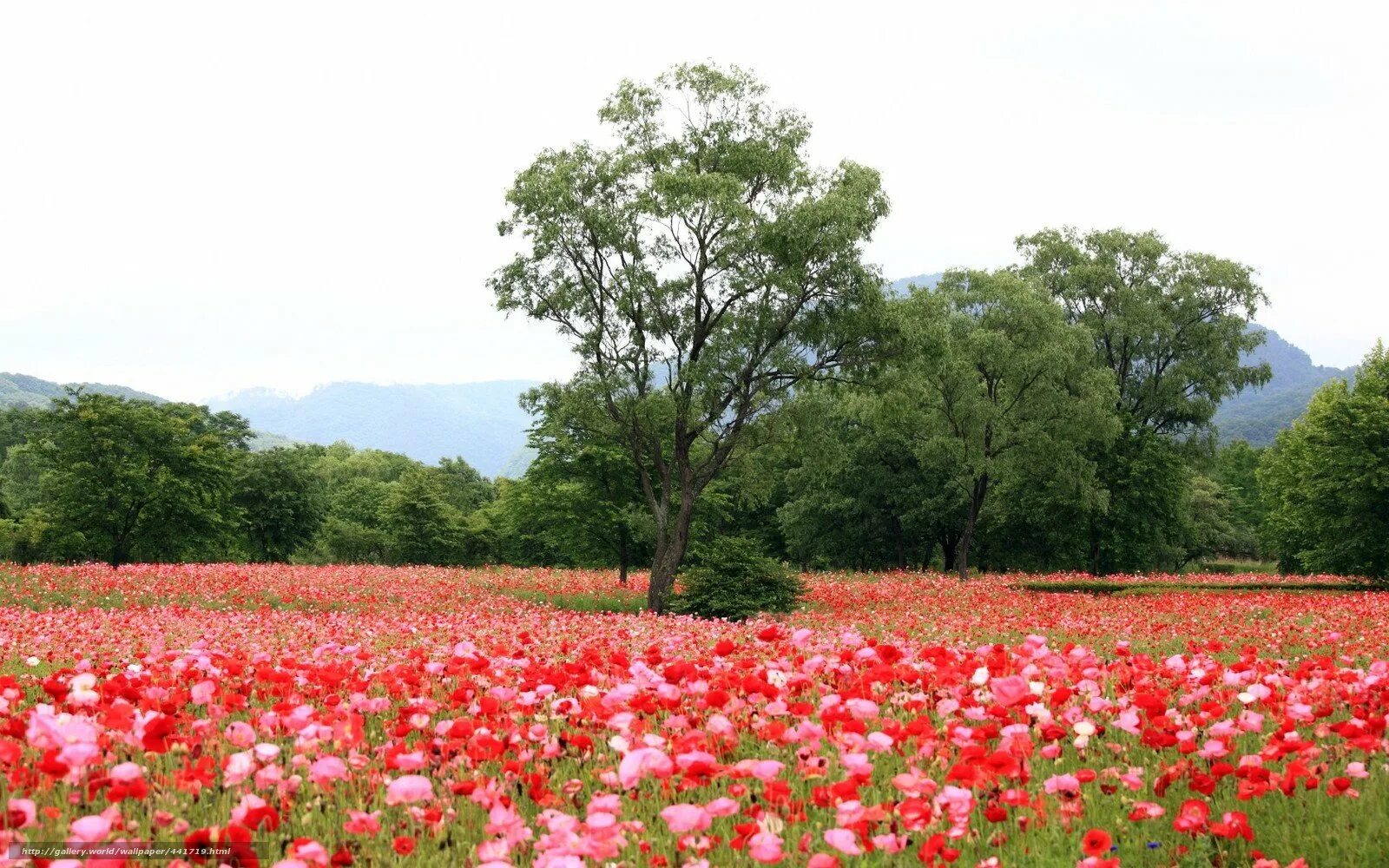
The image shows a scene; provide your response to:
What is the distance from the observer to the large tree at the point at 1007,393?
38.0 meters

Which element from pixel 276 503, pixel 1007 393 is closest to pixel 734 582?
pixel 1007 393

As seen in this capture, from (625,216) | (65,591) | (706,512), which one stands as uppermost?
(625,216)

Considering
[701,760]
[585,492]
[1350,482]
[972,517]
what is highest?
[1350,482]

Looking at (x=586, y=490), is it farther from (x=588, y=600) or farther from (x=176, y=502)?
(x=176, y=502)

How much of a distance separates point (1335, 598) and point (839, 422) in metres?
28.5

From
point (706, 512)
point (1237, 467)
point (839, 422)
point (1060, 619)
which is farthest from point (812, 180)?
point (1237, 467)

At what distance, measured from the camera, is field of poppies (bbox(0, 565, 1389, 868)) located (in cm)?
384

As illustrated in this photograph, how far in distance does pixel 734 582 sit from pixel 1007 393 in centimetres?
2097

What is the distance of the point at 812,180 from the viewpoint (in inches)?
940

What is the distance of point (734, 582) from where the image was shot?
22578mm

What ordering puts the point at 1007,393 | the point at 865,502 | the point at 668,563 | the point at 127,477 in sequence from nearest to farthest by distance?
the point at 668,563 < the point at 127,477 < the point at 1007,393 < the point at 865,502

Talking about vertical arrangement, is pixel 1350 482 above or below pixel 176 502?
above

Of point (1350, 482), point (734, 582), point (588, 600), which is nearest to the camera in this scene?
point (734, 582)

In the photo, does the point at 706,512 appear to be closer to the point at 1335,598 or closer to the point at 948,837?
the point at 1335,598
